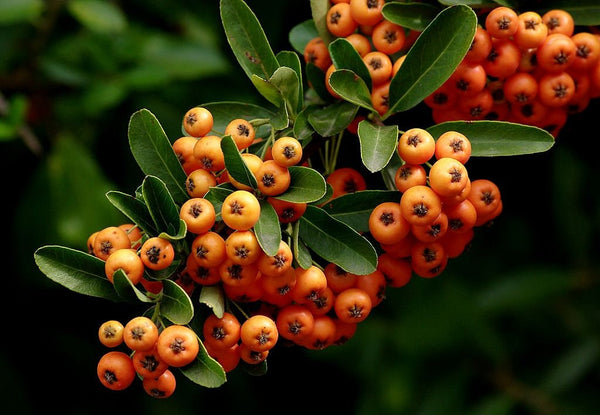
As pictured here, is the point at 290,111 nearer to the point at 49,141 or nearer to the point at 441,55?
the point at 441,55

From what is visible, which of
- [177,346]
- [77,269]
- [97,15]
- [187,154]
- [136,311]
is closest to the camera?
[177,346]

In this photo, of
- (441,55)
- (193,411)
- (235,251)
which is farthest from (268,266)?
(193,411)

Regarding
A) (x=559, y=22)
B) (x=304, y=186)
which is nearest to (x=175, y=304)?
(x=304, y=186)

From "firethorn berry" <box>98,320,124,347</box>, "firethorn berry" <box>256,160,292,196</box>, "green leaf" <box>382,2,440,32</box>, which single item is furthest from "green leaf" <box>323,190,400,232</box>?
"firethorn berry" <box>98,320,124,347</box>

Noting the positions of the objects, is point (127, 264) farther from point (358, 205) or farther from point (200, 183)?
point (358, 205)

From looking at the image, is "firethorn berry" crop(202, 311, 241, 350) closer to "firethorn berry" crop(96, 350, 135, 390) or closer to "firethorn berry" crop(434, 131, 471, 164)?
"firethorn berry" crop(96, 350, 135, 390)

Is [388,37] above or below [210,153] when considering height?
above

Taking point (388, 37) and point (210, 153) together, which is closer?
point (210, 153)
